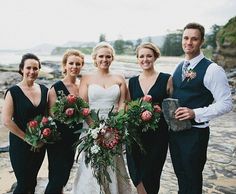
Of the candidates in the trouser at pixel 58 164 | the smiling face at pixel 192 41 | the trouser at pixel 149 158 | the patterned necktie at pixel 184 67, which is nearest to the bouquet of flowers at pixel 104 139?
the trouser at pixel 58 164

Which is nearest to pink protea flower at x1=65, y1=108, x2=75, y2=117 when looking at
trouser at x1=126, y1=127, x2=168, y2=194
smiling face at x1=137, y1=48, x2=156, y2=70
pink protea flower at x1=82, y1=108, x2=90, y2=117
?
pink protea flower at x1=82, y1=108, x2=90, y2=117

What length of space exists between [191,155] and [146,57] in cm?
128

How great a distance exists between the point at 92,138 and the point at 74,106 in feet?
1.35

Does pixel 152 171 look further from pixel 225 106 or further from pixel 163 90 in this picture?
pixel 225 106

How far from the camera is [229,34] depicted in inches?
1161

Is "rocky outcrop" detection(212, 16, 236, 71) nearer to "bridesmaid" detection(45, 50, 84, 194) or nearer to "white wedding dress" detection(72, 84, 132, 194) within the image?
"white wedding dress" detection(72, 84, 132, 194)

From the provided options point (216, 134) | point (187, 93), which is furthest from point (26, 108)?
point (216, 134)

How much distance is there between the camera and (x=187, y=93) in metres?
3.47

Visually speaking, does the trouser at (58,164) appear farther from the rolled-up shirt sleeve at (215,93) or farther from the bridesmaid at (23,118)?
the rolled-up shirt sleeve at (215,93)

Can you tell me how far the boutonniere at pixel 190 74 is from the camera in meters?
3.43

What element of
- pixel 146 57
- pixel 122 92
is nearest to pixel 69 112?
pixel 122 92

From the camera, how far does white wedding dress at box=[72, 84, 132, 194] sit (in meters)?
4.22

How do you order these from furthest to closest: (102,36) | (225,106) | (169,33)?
(102,36), (169,33), (225,106)

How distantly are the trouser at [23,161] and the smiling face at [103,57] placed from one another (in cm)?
126
